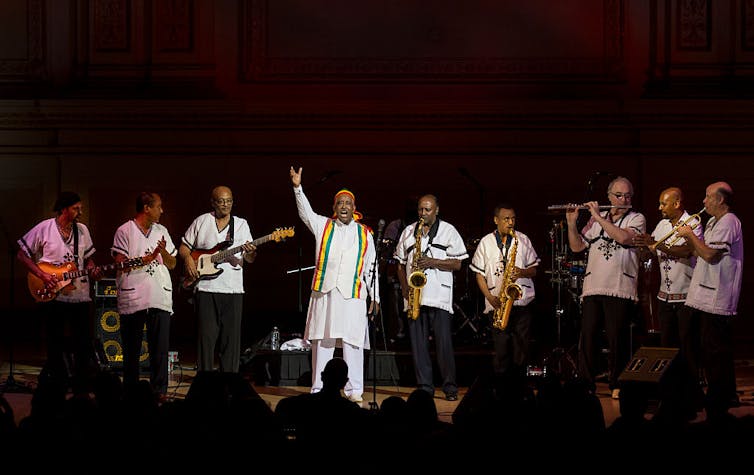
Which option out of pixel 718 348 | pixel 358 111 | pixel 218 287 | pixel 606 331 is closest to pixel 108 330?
pixel 218 287

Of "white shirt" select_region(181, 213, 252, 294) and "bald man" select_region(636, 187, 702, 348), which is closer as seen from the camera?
"bald man" select_region(636, 187, 702, 348)

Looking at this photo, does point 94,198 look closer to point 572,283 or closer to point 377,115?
point 377,115

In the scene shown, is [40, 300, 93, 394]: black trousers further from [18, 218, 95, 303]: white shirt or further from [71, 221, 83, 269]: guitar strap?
[71, 221, 83, 269]: guitar strap

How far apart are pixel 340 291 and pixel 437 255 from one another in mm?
1037

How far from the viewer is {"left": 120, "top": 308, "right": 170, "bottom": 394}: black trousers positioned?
8.62 metres

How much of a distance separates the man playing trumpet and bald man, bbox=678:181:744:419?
8.0 inches

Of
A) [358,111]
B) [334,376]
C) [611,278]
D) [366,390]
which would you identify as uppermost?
[358,111]

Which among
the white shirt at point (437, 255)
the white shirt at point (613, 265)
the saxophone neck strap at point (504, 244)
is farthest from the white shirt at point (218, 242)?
the white shirt at point (613, 265)

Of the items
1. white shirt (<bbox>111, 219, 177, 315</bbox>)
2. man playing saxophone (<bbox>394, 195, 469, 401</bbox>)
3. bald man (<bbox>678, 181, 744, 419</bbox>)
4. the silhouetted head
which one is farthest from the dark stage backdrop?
the silhouetted head

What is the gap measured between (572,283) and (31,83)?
7531mm

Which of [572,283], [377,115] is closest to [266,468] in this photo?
[572,283]

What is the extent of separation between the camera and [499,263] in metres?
9.51

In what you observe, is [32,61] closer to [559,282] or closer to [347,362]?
[347,362]

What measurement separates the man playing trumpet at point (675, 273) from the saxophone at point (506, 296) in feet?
3.88
